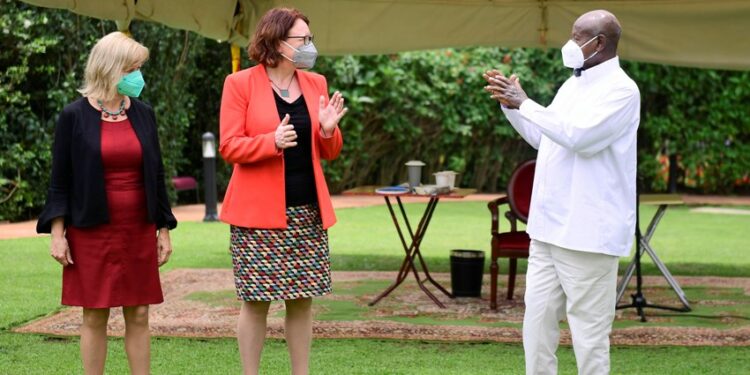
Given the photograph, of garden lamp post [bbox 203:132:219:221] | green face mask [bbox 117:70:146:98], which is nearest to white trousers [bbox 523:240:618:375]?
green face mask [bbox 117:70:146:98]

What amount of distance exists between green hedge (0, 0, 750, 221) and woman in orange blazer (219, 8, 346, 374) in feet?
34.5

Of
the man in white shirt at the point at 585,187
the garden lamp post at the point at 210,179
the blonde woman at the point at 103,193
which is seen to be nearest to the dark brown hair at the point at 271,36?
the blonde woman at the point at 103,193

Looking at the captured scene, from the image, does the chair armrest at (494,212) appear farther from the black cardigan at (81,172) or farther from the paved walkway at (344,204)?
the paved walkway at (344,204)

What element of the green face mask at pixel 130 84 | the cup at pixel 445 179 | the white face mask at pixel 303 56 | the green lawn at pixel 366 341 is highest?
the white face mask at pixel 303 56

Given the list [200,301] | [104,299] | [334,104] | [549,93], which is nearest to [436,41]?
[200,301]

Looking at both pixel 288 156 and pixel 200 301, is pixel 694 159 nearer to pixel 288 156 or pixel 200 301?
pixel 200 301

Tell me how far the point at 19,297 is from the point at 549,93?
12.2 m

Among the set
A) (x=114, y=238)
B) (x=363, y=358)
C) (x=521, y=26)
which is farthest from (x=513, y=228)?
(x=114, y=238)

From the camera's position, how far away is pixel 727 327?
708cm

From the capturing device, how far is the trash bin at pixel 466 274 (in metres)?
8.18

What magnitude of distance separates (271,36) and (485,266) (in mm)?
5859

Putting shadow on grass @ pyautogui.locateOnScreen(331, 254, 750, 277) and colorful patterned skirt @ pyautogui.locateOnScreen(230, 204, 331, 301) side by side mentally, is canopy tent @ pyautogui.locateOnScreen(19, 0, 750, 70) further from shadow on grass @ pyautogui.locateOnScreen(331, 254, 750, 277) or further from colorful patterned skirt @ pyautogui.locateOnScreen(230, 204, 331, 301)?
colorful patterned skirt @ pyautogui.locateOnScreen(230, 204, 331, 301)

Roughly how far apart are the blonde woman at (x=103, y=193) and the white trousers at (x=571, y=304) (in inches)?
63.1

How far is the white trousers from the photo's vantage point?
449 centimetres
